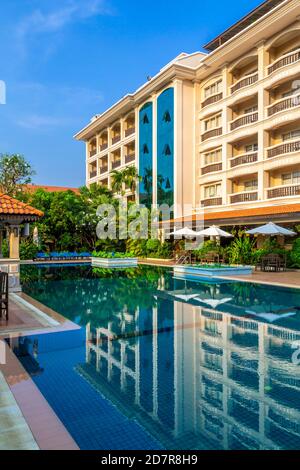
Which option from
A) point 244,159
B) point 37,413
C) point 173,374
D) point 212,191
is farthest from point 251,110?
point 37,413

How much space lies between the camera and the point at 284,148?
2442 centimetres

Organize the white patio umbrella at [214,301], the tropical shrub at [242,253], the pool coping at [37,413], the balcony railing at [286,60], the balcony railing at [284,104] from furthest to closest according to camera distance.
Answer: the tropical shrub at [242,253], the balcony railing at [286,60], the balcony railing at [284,104], the white patio umbrella at [214,301], the pool coping at [37,413]

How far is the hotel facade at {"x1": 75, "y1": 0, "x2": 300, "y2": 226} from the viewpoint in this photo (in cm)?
2420

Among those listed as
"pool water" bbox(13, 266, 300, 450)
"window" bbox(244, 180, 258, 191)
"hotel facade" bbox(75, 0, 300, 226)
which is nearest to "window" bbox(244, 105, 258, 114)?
"hotel facade" bbox(75, 0, 300, 226)

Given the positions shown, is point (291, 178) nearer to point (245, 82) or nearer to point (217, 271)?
point (245, 82)

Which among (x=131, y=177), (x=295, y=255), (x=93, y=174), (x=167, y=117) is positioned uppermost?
(x=167, y=117)

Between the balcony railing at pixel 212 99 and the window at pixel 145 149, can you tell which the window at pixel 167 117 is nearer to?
the balcony railing at pixel 212 99

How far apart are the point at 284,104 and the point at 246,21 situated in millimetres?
10603

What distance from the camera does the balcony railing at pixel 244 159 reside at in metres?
27.0

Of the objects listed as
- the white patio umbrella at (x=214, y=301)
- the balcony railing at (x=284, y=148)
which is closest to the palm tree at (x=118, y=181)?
the balcony railing at (x=284, y=148)

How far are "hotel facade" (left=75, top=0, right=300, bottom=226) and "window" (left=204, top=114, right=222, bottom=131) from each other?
0.29 ft

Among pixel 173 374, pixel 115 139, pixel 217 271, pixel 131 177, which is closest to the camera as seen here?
pixel 173 374

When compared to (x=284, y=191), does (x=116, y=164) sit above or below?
above

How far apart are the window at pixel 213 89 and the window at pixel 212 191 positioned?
7.65m
